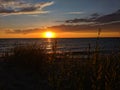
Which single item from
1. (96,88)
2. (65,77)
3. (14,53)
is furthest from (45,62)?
(96,88)

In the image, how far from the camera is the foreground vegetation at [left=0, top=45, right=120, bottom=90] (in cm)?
473

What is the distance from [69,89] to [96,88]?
1458mm

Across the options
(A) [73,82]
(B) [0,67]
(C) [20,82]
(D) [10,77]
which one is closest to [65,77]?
(A) [73,82]

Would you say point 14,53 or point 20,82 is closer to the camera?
point 20,82

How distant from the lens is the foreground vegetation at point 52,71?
186 inches

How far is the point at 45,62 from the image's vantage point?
8664 millimetres

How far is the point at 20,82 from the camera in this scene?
6680 mm

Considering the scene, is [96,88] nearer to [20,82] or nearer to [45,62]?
[20,82]

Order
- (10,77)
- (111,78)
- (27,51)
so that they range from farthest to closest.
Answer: (27,51) < (10,77) < (111,78)

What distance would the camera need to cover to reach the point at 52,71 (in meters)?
5.02

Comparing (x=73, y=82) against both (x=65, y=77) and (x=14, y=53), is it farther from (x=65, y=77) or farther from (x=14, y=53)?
(x=14, y=53)

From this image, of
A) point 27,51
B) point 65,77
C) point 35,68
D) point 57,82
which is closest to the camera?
point 57,82

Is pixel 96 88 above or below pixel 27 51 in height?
below

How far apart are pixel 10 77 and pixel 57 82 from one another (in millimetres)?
3021
